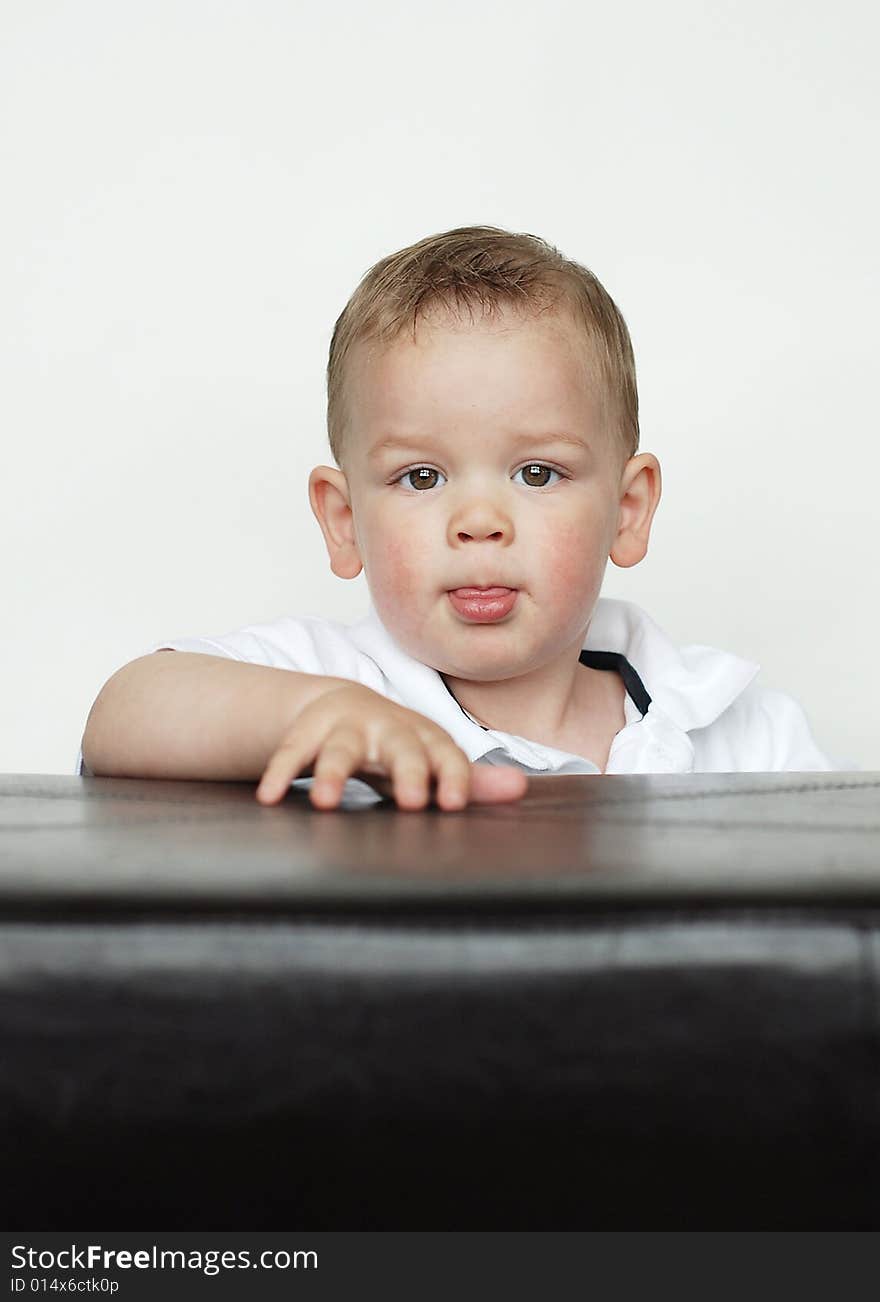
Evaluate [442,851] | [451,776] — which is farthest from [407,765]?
[442,851]

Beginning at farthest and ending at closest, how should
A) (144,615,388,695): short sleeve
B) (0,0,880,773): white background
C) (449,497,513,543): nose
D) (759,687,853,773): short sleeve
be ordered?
(0,0,880,773): white background < (759,687,853,773): short sleeve < (144,615,388,695): short sleeve < (449,497,513,543): nose

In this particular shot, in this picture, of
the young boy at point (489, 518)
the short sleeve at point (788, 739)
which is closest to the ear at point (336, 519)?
the young boy at point (489, 518)

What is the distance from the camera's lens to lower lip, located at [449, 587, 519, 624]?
4.60 feet

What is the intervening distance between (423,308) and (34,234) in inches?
46.2

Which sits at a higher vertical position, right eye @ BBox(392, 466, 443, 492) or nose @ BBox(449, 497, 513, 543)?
right eye @ BBox(392, 466, 443, 492)

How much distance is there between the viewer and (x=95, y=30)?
2416 mm

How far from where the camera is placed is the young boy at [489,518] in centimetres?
140

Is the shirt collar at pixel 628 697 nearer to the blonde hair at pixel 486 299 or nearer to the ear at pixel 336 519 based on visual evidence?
the ear at pixel 336 519

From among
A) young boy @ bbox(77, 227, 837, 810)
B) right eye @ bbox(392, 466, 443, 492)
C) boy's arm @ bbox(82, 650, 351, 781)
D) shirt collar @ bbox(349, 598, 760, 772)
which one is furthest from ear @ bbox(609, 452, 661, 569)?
boy's arm @ bbox(82, 650, 351, 781)

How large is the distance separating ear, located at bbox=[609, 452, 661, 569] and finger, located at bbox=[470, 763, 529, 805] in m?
0.71

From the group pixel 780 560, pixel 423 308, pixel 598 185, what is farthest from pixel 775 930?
pixel 598 185

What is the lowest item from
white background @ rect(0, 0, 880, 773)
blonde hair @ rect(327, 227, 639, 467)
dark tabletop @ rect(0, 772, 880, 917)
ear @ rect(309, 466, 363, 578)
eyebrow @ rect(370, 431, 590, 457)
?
dark tabletop @ rect(0, 772, 880, 917)

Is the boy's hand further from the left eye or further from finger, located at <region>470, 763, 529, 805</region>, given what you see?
the left eye

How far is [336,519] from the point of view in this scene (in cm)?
157
